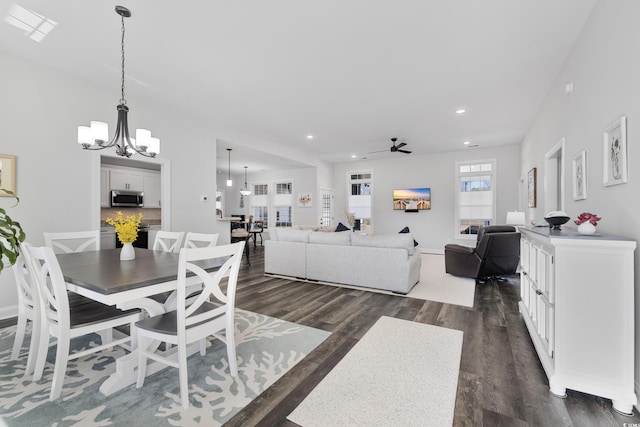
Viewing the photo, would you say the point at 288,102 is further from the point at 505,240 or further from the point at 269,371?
the point at 505,240

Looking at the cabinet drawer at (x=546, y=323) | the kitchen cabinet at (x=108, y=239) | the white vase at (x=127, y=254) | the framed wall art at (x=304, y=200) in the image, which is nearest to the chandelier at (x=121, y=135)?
the white vase at (x=127, y=254)

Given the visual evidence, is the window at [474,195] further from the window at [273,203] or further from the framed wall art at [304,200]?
the window at [273,203]

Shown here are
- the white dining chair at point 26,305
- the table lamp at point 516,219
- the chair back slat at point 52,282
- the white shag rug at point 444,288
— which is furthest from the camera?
the table lamp at point 516,219

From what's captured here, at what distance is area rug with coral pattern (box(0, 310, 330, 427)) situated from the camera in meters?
1.60

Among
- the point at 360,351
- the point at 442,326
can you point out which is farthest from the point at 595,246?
the point at 360,351

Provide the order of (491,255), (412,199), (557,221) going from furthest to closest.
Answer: (412,199), (491,255), (557,221)

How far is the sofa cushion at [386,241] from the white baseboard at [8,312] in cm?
425

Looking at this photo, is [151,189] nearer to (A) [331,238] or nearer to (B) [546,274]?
(A) [331,238]

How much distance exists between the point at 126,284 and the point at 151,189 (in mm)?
6292

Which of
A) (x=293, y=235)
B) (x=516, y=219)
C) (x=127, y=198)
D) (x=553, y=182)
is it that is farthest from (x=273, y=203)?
(x=553, y=182)

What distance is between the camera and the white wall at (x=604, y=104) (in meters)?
1.77

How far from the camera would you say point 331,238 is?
456 centimetres

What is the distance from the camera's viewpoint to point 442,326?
9.46ft

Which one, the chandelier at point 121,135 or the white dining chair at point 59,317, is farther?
the chandelier at point 121,135
